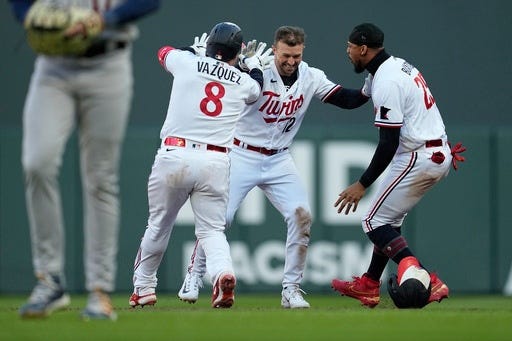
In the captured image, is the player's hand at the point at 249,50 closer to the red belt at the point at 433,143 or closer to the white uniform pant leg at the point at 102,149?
the red belt at the point at 433,143

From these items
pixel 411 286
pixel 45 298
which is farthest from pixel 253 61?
pixel 45 298

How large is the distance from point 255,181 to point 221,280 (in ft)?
4.06

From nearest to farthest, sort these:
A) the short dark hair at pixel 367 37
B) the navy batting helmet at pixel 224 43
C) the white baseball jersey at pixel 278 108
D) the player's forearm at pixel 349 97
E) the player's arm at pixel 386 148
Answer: the navy batting helmet at pixel 224 43
the player's arm at pixel 386 148
the short dark hair at pixel 367 37
the white baseball jersey at pixel 278 108
the player's forearm at pixel 349 97

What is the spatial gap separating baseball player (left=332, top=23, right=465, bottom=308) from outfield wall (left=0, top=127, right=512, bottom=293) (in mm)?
2702

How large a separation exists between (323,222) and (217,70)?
11.9ft

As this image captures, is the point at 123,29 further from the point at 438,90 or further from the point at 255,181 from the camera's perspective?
the point at 438,90

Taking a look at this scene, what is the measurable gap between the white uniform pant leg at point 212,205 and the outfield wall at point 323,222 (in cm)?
324

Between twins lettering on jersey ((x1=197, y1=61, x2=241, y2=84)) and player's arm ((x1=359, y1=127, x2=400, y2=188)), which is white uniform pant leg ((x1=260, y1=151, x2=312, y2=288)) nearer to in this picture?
player's arm ((x1=359, y1=127, x2=400, y2=188))

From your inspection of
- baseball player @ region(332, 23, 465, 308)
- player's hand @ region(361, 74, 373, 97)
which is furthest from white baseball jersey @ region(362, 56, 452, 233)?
player's hand @ region(361, 74, 373, 97)

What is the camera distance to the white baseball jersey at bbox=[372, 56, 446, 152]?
7535 millimetres

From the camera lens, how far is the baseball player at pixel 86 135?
17.5ft

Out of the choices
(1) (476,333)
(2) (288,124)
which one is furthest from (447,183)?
(1) (476,333)

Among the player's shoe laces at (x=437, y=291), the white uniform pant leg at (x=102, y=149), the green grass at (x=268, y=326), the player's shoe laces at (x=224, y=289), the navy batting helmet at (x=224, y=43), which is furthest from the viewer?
the player's shoe laces at (x=437, y=291)

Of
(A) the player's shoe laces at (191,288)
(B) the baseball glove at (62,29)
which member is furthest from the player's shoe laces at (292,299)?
(B) the baseball glove at (62,29)
